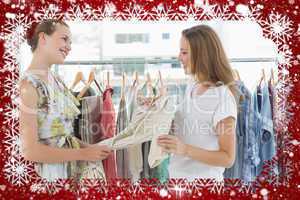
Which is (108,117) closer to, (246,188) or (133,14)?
(133,14)

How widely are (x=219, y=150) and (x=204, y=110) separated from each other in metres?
0.20

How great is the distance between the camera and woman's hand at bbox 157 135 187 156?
1.96 m

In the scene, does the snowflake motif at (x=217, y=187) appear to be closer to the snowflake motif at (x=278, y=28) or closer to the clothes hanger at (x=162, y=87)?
the clothes hanger at (x=162, y=87)

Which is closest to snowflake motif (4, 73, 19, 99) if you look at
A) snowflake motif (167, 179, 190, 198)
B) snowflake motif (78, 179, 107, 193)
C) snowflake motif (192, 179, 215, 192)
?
snowflake motif (78, 179, 107, 193)

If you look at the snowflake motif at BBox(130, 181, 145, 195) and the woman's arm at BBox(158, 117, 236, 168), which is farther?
the snowflake motif at BBox(130, 181, 145, 195)

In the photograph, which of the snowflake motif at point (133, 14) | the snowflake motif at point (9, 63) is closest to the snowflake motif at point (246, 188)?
the snowflake motif at point (133, 14)

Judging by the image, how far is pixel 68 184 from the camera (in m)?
2.05

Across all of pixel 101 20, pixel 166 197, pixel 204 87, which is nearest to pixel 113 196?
pixel 166 197

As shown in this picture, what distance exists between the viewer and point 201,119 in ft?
6.40

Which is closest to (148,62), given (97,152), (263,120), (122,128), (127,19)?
(127,19)

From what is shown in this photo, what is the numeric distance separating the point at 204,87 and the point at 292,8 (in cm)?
58

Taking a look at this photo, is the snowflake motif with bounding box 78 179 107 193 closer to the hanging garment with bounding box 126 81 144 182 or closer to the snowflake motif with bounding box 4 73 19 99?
the hanging garment with bounding box 126 81 144 182

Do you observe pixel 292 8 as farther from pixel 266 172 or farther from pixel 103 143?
pixel 103 143

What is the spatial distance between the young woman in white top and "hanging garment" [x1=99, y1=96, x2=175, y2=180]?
36 mm
